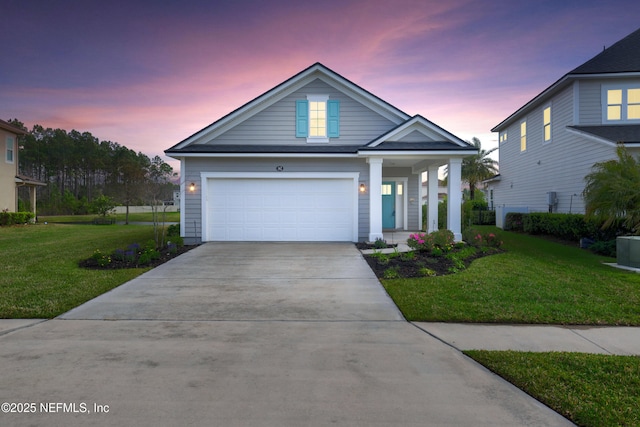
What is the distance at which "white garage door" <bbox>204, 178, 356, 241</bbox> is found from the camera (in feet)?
42.2

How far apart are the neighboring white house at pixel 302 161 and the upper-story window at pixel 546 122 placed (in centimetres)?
723

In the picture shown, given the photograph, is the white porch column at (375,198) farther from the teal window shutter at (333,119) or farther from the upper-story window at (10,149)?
the upper-story window at (10,149)

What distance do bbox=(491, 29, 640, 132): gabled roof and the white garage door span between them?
9610 mm

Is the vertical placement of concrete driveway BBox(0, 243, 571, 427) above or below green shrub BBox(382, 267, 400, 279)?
below

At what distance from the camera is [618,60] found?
47.6 feet

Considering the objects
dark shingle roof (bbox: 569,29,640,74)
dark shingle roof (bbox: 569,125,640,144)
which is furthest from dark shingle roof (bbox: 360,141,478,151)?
dark shingle roof (bbox: 569,29,640,74)

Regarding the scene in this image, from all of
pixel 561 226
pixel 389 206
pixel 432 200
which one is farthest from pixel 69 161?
pixel 561 226

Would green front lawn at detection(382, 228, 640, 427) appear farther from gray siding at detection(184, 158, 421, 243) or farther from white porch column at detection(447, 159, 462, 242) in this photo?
gray siding at detection(184, 158, 421, 243)

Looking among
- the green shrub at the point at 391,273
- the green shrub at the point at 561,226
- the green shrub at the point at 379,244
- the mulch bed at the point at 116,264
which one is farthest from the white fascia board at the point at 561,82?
the mulch bed at the point at 116,264

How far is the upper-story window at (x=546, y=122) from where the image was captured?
54.5 feet

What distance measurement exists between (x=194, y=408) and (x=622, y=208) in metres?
11.4

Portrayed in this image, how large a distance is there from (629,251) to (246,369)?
9311mm

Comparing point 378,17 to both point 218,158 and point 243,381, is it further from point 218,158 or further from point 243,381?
point 243,381

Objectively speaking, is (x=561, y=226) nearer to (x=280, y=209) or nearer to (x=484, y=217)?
(x=280, y=209)
